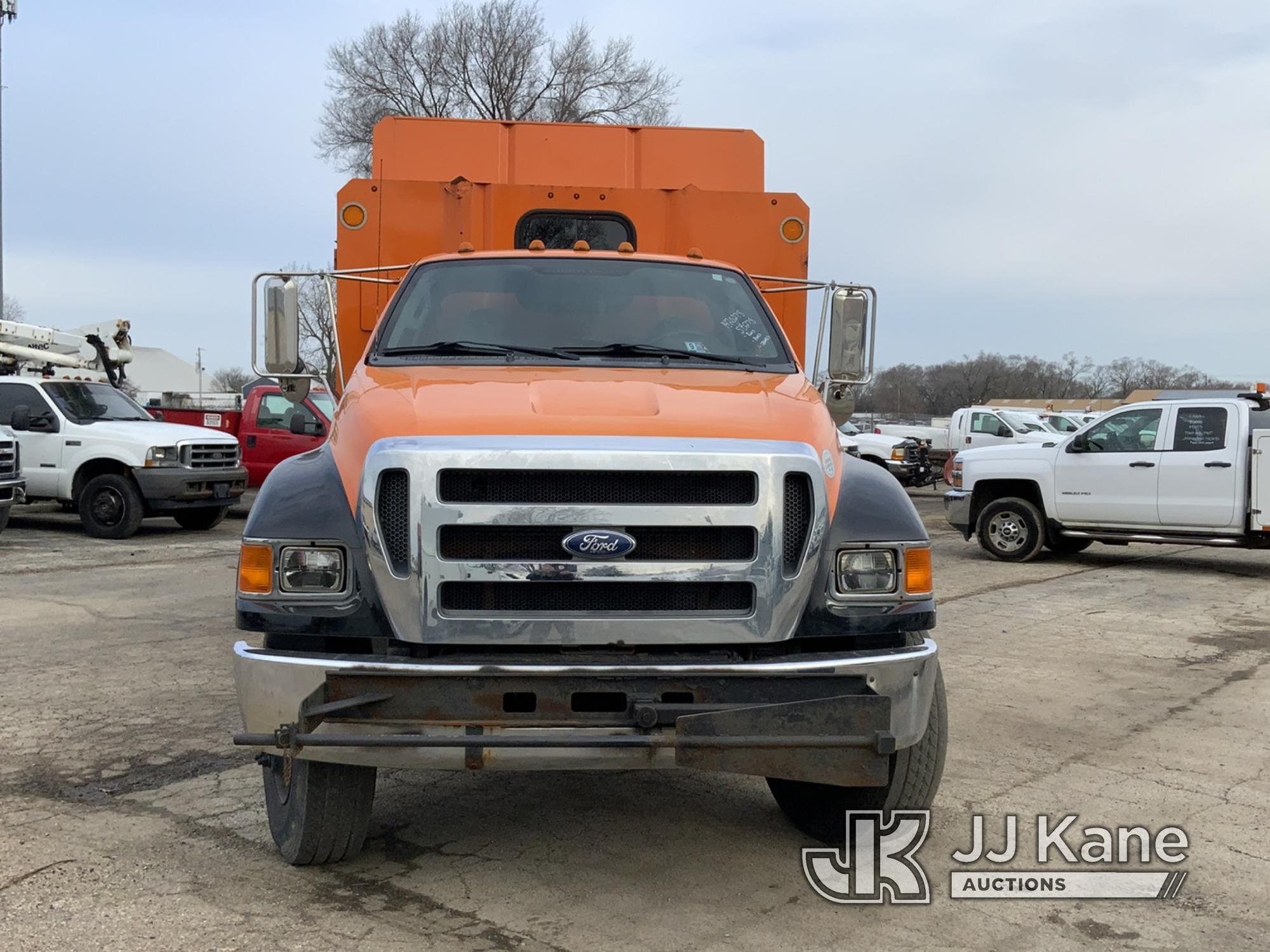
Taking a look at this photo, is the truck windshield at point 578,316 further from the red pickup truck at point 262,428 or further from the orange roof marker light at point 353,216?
the red pickup truck at point 262,428

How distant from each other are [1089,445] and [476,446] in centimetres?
1116

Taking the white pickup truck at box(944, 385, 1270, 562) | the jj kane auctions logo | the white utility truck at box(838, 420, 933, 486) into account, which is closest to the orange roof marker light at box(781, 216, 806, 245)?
the jj kane auctions logo

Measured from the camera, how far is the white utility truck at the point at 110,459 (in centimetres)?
1504

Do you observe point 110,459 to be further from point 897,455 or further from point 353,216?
point 897,455

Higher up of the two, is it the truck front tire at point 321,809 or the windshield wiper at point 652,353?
the windshield wiper at point 652,353

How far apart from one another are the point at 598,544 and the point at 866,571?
2.75ft

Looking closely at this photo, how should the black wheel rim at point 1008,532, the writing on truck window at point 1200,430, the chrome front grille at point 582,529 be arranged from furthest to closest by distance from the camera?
the black wheel rim at point 1008,532 → the writing on truck window at point 1200,430 → the chrome front grille at point 582,529

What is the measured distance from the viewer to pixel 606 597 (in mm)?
3752

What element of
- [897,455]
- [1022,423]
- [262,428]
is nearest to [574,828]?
[262,428]

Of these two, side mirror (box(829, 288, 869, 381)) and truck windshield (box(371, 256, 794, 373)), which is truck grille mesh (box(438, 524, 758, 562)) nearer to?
truck windshield (box(371, 256, 794, 373))

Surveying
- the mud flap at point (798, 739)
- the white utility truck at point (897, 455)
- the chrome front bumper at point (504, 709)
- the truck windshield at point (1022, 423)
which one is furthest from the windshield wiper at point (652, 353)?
the truck windshield at point (1022, 423)

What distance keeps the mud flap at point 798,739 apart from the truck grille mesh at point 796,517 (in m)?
0.44

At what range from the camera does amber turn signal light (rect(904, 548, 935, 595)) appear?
152 inches

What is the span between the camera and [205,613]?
9562 mm
